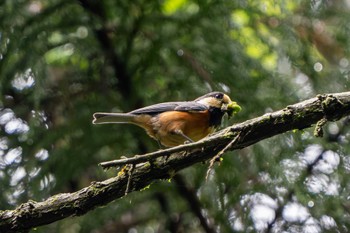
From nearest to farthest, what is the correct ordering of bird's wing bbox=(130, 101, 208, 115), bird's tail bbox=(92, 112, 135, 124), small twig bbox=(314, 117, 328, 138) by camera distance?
small twig bbox=(314, 117, 328, 138), bird's tail bbox=(92, 112, 135, 124), bird's wing bbox=(130, 101, 208, 115)

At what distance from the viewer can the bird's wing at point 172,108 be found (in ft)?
14.4

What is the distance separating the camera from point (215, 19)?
15.9 feet

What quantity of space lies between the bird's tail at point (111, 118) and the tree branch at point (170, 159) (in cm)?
133

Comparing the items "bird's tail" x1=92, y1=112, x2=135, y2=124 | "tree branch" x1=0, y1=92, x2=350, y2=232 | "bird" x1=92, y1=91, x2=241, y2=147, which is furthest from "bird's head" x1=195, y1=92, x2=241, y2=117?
"tree branch" x1=0, y1=92, x2=350, y2=232

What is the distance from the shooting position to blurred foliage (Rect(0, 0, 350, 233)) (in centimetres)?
450

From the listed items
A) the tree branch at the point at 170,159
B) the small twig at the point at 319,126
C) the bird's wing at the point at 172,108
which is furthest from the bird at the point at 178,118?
the small twig at the point at 319,126

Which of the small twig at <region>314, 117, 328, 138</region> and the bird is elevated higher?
the small twig at <region>314, 117, 328, 138</region>

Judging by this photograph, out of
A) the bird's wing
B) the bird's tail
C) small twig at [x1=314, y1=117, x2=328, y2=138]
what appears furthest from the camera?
the bird's wing

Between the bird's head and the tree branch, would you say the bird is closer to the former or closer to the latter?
the bird's head

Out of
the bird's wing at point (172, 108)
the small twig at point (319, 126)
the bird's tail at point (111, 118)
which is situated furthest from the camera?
the bird's wing at point (172, 108)

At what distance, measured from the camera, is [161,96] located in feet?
16.0

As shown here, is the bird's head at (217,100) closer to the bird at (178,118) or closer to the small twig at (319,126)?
the bird at (178,118)

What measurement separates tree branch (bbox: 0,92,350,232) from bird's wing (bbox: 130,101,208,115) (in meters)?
1.51

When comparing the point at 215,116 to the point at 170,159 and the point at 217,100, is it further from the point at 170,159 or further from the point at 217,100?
the point at 170,159
